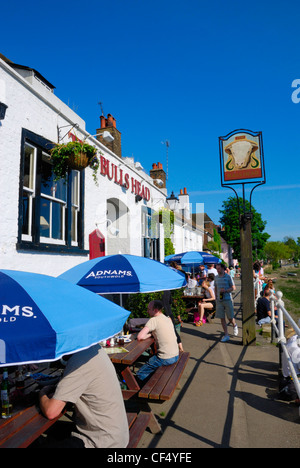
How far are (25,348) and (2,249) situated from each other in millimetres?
3675

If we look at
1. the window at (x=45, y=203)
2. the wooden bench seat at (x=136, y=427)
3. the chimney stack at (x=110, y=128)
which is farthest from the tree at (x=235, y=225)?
the wooden bench seat at (x=136, y=427)

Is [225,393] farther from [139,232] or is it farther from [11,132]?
[139,232]

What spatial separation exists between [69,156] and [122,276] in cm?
275

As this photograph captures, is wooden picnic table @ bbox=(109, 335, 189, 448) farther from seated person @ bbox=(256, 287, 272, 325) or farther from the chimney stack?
the chimney stack

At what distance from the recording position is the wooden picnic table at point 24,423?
2.40 m

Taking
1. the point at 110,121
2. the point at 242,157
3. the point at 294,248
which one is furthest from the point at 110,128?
the point at 294,248

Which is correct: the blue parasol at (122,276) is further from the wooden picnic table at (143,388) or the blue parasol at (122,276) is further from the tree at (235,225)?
the tree at (235,225)

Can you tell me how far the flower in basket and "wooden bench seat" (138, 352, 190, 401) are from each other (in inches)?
161

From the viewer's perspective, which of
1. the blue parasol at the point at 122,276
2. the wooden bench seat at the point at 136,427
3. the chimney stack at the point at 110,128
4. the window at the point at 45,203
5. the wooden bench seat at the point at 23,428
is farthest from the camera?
the chimney stack at the point at 110,128

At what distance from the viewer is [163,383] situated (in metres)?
4.11

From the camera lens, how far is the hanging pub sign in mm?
8281

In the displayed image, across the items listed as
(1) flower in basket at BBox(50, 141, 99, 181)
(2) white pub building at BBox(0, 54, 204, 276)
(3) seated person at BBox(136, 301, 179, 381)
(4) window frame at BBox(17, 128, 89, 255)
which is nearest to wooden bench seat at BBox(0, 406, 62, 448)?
(3) seated person at BBox(136, 301, 179, 381)

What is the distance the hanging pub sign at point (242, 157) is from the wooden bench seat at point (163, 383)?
16.4 ft
